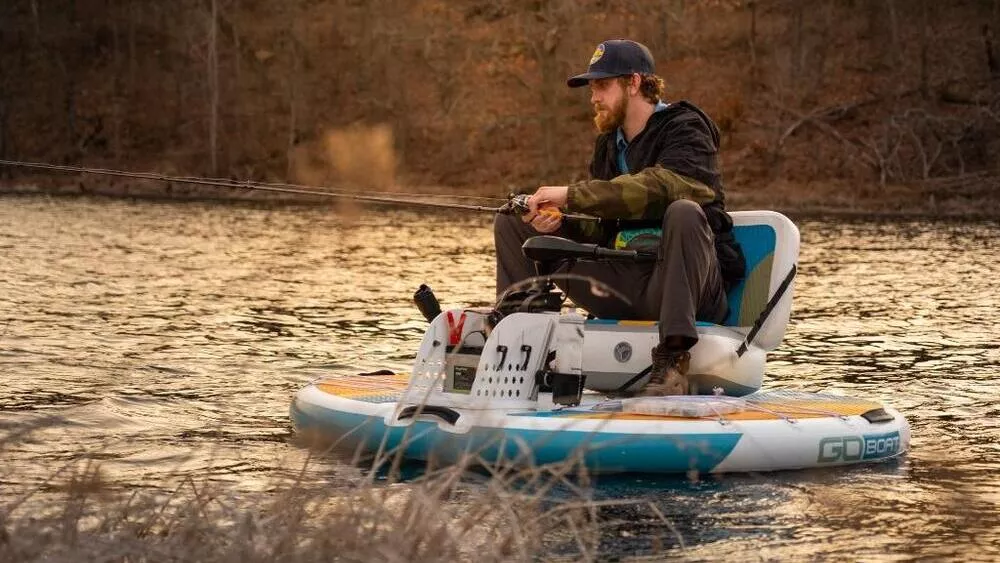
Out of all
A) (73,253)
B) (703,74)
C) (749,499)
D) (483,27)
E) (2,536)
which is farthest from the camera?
(483,27)

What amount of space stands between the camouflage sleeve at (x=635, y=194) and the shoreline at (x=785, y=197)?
66.8 ft

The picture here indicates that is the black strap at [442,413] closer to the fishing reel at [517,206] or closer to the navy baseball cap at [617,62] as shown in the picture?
the fishing reel at [517,206]

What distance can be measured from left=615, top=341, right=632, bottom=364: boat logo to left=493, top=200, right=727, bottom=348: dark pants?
149 millimetres

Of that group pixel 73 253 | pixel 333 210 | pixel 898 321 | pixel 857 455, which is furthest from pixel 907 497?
pixel 333 210

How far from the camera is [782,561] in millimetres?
5051

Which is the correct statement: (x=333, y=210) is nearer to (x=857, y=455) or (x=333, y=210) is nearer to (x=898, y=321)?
(x=898, y=321)

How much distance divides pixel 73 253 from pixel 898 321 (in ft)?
31.1

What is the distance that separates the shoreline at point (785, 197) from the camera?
92.0ft

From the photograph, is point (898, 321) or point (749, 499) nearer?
point (749, 499)

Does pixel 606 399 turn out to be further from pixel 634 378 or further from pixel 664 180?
pixel 664 180

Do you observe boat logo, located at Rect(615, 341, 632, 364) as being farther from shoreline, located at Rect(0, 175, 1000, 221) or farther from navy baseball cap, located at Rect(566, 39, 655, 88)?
shoreline, located at Rect(0, 175, 1000, 221)

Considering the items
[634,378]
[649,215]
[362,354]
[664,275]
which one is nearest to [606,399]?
[634,378]

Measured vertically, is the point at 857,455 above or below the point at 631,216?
below

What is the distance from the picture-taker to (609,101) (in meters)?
7.02
